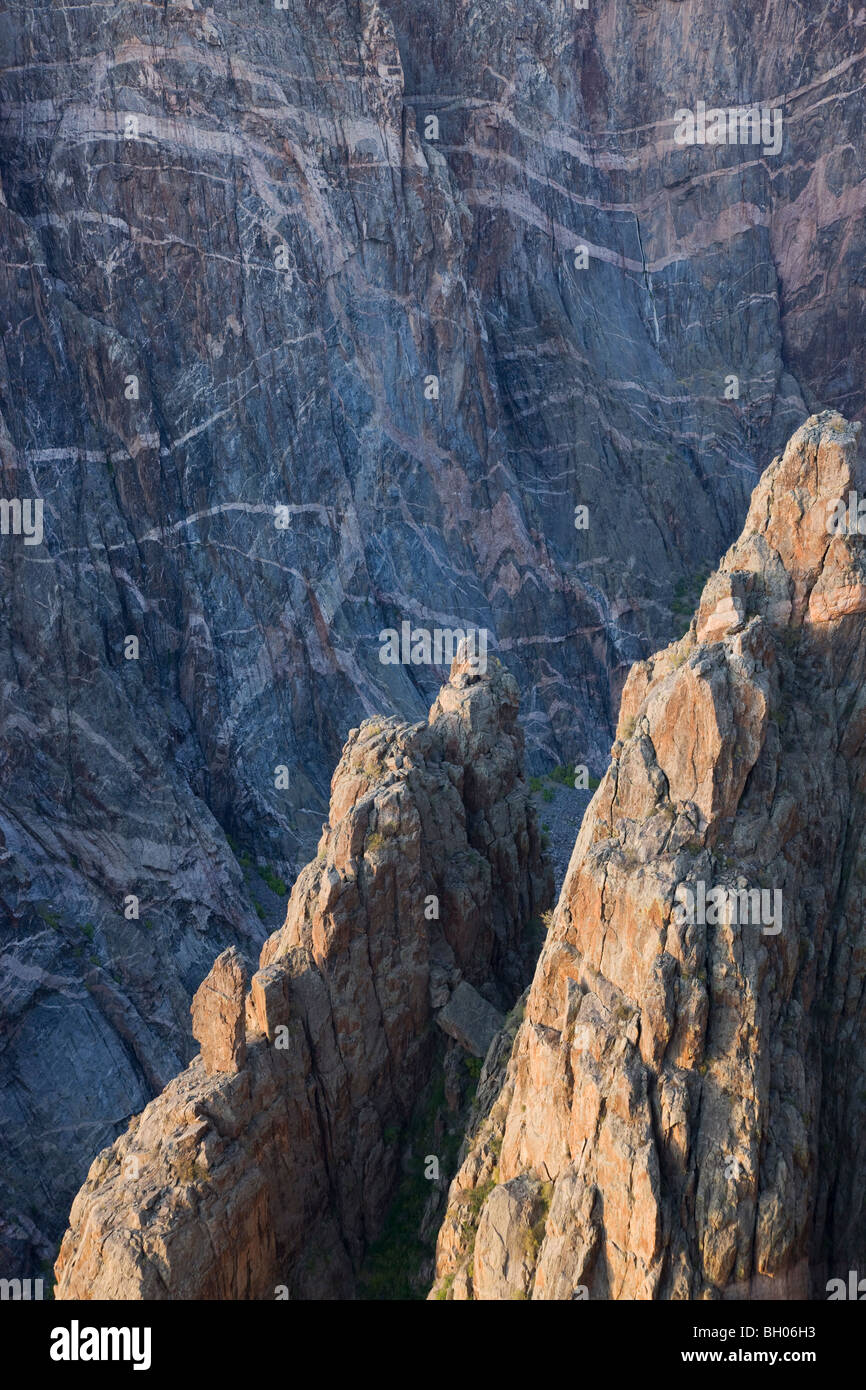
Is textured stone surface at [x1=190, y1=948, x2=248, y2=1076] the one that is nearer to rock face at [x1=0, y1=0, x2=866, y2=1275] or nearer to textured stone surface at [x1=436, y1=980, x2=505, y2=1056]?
textured stone surface at [x1=436, y1=980, x2=505, y2=1056]

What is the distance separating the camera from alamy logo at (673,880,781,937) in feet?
74.9

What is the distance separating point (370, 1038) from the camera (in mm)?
29750

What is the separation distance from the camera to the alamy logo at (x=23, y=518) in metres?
53.5

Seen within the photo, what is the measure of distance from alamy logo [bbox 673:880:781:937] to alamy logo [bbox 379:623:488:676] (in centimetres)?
4010

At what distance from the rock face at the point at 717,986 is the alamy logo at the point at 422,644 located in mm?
37081

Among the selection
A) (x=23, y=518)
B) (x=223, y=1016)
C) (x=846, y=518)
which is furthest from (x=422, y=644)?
(x=846, y=518)

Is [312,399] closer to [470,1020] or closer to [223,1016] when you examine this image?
[470,1020]

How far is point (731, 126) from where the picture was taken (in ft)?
278

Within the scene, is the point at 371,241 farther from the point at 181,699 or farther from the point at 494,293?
the point at 181,699

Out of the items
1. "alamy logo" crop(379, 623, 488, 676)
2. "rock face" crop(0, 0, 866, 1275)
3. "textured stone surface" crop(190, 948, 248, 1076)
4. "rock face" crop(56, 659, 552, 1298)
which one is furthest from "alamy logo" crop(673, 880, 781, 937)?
"alamy logo" crop(379, 623, 488, 676)

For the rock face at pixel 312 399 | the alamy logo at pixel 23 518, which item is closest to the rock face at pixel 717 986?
the rock face at pixel 312 399

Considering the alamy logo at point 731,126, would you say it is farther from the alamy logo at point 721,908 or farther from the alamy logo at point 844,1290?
the alamy logo at point 844,1290

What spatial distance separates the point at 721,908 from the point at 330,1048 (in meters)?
10.2

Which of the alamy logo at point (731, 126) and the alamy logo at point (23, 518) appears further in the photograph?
the alamy logo at point (731, 126)
